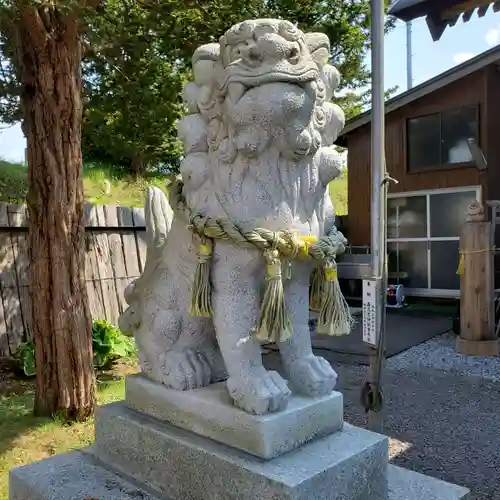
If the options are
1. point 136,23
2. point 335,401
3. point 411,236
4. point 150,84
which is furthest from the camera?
point 411,236

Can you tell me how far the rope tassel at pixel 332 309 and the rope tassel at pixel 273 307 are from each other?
19 cm

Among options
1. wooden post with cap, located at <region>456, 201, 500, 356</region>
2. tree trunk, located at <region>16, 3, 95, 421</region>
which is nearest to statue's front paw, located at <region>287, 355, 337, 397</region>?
tree trunk, located at <region>16, 3, 95, 421</region>

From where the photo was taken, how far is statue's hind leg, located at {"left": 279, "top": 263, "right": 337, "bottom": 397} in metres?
1.50

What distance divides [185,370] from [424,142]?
7043mm

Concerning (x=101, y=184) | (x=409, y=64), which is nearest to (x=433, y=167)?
(x=101, y=184)

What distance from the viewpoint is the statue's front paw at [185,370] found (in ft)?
5.14

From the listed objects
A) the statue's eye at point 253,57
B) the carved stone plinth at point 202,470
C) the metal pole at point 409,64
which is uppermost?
the metal pole at point 409,64

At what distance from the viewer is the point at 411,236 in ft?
26.1

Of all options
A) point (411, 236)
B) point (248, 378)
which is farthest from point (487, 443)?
point (411, 236)

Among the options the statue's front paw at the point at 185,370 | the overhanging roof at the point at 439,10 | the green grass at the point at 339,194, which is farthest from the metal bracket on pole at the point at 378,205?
the green grass at the point at 339,194

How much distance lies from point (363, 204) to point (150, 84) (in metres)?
4.91

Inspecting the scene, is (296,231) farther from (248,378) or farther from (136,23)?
(136,23)

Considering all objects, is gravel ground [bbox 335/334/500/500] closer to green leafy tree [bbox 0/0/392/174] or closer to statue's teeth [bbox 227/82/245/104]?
statue's teeth [bbox 227/82/245/104]

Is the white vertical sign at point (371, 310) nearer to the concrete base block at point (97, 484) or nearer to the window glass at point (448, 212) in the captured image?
the concrete base block at point (97, 484)
